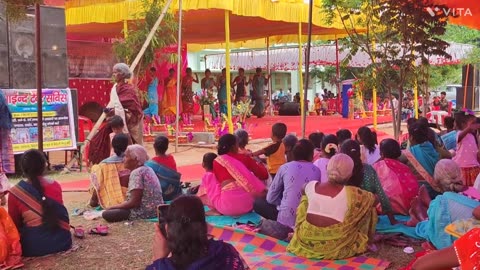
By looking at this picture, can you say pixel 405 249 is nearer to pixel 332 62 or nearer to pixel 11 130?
pixel 11 130

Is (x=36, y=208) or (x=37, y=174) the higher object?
(x=37, y=174)

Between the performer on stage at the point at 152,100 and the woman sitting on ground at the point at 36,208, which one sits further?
the performer on stage at the point at 152,100

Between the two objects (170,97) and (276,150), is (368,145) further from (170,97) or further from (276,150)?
(170,97)

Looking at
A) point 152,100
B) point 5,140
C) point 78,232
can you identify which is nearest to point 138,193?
point 78,232

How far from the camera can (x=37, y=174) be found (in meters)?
4.82

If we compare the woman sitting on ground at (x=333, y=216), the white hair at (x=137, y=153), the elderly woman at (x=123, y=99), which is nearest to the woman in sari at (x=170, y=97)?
the elderly woman at (x=123, y=99)

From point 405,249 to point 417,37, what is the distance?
422cm

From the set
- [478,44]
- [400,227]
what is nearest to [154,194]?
[400,227]

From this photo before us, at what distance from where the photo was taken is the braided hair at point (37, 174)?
477 centimetres

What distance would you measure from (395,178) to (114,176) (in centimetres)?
278

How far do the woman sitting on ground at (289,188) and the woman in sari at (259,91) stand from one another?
42.9ft

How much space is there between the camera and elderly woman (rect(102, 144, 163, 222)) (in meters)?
5.92

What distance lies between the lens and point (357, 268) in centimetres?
443

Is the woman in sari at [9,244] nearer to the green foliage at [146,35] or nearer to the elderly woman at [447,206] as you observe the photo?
the elderly woman at [447,206]
